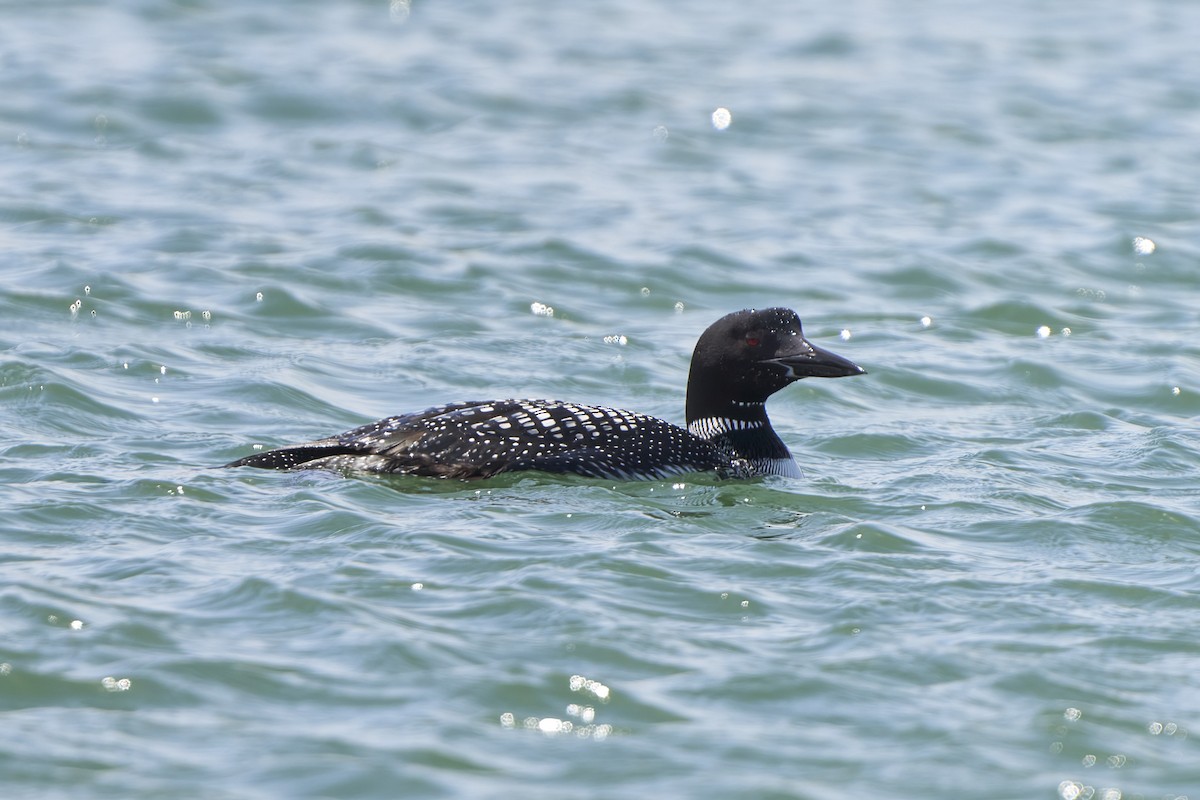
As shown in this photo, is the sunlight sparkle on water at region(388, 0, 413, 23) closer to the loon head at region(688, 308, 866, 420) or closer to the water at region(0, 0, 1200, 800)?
the water at region(0, 0, 1200, 800)

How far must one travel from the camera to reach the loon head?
7.07 meters

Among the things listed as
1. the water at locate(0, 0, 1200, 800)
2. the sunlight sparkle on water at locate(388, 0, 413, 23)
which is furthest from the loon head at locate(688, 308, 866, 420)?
the sunlight sparkle on water at locate(388, 0, 413, 23)

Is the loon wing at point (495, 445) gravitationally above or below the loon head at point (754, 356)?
below

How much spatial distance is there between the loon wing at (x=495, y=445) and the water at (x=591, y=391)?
4.5 inches

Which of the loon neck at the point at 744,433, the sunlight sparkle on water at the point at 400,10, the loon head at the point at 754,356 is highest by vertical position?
the sunlight sparkle on water at the point at 400,10

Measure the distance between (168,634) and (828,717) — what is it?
5.79 ft

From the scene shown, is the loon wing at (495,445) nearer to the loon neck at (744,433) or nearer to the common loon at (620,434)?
the common loon at (620,434)

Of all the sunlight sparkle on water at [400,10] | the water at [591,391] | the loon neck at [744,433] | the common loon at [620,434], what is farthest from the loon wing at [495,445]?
the sunlight sparkle on water at [400,10]

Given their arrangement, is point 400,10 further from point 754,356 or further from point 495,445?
point 495,445

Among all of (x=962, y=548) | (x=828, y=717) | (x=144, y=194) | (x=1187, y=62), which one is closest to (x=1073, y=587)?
(x=962, y=548)

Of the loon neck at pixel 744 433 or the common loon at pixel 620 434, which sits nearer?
the common loon at pixel 620 434

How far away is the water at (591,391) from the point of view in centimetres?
448

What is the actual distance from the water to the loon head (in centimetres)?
43

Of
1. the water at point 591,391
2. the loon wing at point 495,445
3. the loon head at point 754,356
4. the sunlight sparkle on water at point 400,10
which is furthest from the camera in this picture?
the sunlight sparkle on water at point 400,10
